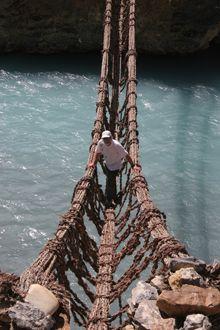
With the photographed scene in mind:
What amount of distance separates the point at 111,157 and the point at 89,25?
755 centimetres

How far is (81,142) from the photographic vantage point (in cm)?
959

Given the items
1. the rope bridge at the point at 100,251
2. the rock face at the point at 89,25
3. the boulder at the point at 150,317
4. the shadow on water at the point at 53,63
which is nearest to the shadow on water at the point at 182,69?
the rock face at the point at 89,25

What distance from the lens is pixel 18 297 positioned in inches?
134

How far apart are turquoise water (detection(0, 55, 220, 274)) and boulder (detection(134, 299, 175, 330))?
11.6 ft

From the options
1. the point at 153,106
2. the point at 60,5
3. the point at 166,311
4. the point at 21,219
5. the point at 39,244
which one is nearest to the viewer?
the point at 166,311

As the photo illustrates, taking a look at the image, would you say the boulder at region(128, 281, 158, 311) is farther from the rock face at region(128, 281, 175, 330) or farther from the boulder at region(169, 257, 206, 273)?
the boulder at region(169, 257, 206, 273)

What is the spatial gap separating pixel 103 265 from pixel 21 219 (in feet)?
9.87

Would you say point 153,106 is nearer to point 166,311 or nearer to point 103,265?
point 103,265

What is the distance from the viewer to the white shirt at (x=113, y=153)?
577cm

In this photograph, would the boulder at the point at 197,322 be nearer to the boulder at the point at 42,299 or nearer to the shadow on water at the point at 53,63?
the boulder at the point at 42,299

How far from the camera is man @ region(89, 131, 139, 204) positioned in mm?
5706

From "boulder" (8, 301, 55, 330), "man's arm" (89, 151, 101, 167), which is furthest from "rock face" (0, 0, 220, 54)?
"boulder" (8, 301, 55, 330)

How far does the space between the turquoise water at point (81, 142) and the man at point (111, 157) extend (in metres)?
1.52

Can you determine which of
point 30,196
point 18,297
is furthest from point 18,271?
point 18,297
